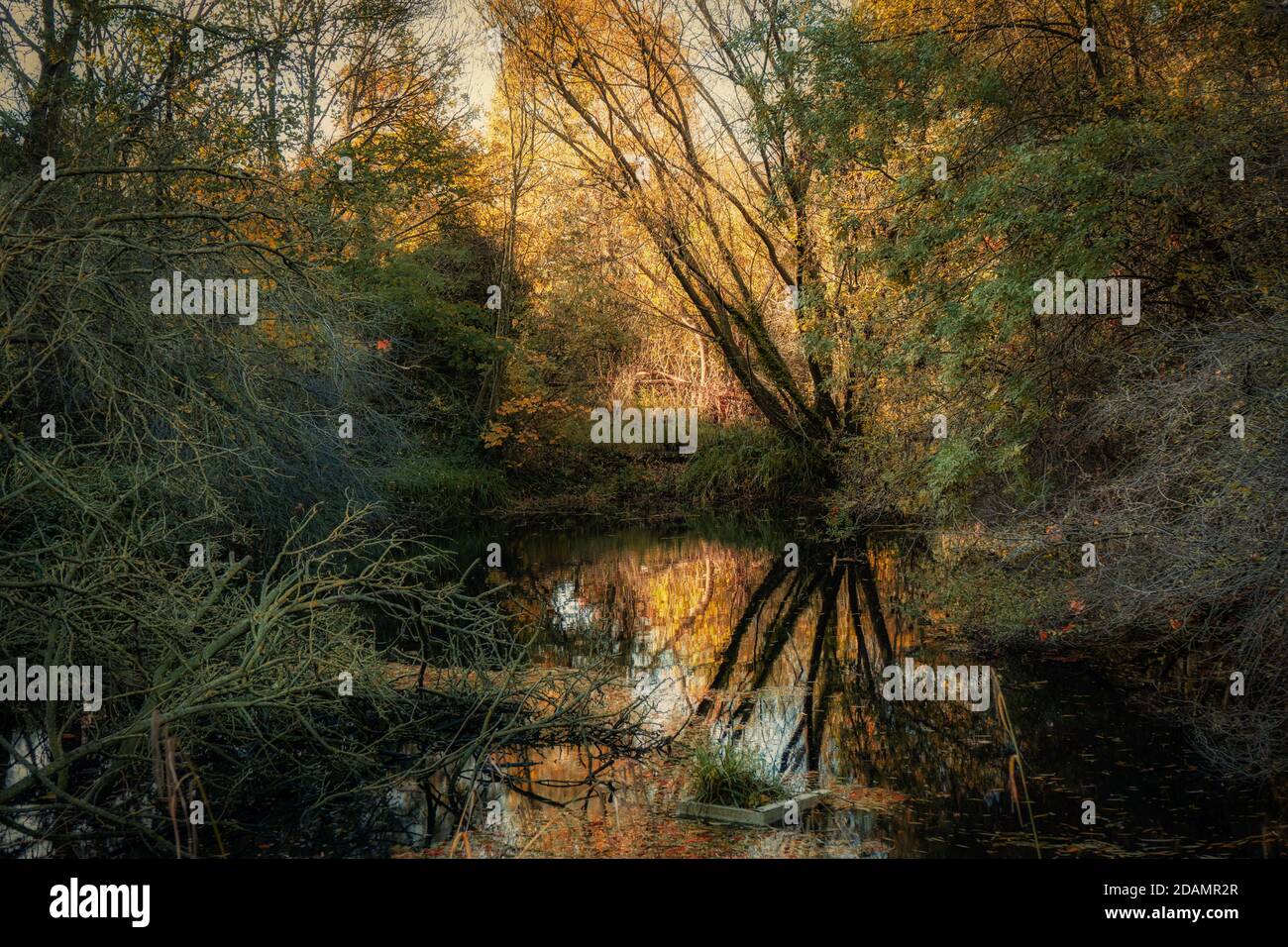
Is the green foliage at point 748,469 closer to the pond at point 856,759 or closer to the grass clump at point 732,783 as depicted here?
the pond at point 856,759

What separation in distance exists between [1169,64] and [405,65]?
17.7 metres

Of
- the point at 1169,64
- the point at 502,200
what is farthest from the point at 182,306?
the point at 502,200

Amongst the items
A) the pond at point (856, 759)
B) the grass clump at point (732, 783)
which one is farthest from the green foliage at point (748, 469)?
the grass clump at point (732, 783)

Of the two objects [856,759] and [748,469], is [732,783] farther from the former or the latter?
[748,469]

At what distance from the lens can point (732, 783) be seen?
7.11 metres

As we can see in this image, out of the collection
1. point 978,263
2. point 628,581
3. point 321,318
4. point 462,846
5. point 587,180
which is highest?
point 587,180

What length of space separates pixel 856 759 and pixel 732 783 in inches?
56.6

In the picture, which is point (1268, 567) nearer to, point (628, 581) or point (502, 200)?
point (628, 581)

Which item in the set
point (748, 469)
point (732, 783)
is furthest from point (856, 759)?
point (748, 469)

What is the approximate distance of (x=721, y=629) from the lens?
13.5 meters

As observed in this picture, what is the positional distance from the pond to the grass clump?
0.77ft

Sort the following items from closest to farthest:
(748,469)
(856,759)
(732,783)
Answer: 1. (732,783)
2. (856,759)
3. (748,469)

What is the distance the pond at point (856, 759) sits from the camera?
655cm

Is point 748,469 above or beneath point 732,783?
above
